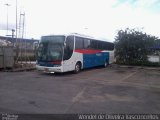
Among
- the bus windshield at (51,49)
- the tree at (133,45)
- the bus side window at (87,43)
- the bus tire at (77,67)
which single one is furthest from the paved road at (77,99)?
the tree at (133,45)

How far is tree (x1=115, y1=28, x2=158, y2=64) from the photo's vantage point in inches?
1244

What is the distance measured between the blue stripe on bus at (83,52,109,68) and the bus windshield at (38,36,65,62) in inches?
159

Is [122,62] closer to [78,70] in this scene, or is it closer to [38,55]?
[78,70]

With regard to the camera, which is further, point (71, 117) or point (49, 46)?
point (49, 46)

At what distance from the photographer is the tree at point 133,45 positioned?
104 feet

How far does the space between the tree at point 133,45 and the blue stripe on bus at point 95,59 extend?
4518mm

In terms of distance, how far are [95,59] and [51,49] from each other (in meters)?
7.10

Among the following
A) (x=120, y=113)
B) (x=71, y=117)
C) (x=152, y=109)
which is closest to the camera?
(x=71, y=117)

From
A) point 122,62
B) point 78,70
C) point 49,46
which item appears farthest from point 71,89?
point 122,62

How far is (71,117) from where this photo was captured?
785 centimetres

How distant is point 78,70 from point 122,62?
1303cm

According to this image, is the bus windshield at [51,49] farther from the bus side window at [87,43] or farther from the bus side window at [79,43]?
the bus side window at [87,43]

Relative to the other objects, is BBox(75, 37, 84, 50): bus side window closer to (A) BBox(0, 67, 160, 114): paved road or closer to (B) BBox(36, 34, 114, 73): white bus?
(B) BBox(36, 34, 114, 73): white bus

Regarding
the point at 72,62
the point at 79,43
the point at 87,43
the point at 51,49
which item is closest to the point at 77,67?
the point at 72,62
